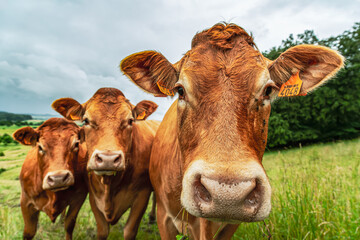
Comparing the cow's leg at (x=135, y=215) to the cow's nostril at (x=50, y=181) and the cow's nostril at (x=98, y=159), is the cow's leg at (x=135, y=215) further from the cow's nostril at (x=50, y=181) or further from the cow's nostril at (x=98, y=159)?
the cow's nostril at (x=50, y=181)

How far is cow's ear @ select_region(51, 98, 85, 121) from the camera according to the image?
3914mm

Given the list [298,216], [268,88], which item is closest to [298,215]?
[298,216]

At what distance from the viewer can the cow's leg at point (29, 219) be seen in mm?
4266

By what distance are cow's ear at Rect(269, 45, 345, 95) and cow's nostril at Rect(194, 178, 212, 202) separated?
1560 mm

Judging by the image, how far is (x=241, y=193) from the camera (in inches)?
50.1

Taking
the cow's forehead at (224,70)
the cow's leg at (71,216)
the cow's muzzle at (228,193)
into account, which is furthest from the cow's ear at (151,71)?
the cow's leg at (71,216)

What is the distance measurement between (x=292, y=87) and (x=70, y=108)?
3565 millimetres

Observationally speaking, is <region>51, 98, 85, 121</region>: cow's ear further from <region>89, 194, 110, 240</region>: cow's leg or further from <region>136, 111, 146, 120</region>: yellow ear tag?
<region>89, 194, 110, 240</region>: cow's leg

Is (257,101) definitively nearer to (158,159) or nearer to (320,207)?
(158,159)

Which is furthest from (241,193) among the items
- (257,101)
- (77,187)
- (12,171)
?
(12,171)

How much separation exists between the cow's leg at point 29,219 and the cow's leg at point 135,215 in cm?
199

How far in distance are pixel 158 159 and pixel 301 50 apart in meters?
2.16

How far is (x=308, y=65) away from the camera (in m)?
2.42

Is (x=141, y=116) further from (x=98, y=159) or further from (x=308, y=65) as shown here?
(x=308, y=65)
